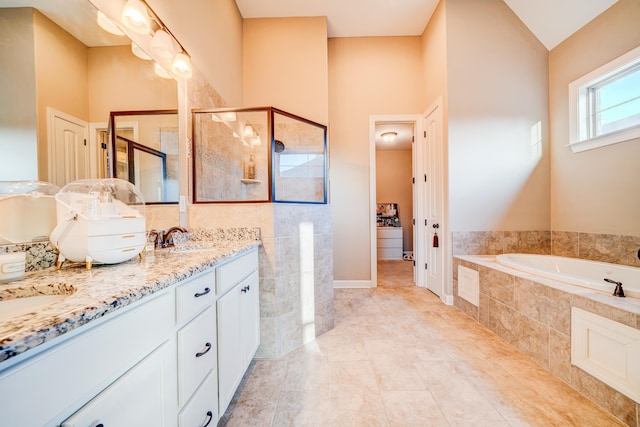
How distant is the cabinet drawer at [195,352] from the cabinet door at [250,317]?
12.7 inches

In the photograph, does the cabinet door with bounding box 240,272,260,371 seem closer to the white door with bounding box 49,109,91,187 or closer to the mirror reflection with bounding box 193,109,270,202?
the mirror reflection with bounding box 193,109,270,202

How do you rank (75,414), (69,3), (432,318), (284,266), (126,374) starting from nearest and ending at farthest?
(75,414)
(126,374)
(69,3)
(284,266)
(432,318)

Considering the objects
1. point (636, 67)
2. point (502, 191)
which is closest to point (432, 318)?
point (502, 191)

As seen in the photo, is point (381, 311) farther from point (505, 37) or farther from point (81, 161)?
point (505, 37)

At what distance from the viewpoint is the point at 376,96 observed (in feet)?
11.3

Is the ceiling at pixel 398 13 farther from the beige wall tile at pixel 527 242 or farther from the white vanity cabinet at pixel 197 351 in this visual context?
the white vanity cabinet at pixel 197 351

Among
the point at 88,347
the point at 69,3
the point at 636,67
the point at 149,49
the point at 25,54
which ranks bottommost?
the point at 88,347

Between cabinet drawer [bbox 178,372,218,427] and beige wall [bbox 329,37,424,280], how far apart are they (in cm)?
243

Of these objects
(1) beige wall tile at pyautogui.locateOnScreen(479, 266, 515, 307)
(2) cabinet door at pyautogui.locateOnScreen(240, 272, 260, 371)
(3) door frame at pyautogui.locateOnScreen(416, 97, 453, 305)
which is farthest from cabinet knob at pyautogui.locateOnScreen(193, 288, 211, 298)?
(3) door frame at pyautogui.locateOnScreen(416, 97, 453, 305)

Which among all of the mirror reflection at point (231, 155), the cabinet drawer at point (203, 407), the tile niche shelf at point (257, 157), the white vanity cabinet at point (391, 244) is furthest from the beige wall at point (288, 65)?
the white vanity cabinet at point (391, 244)

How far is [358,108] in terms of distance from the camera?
3.45m

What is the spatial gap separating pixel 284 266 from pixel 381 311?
1.39m

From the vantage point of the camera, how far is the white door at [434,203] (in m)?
2.89

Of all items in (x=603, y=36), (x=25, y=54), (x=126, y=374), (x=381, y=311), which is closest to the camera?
(x=126, y=374)
